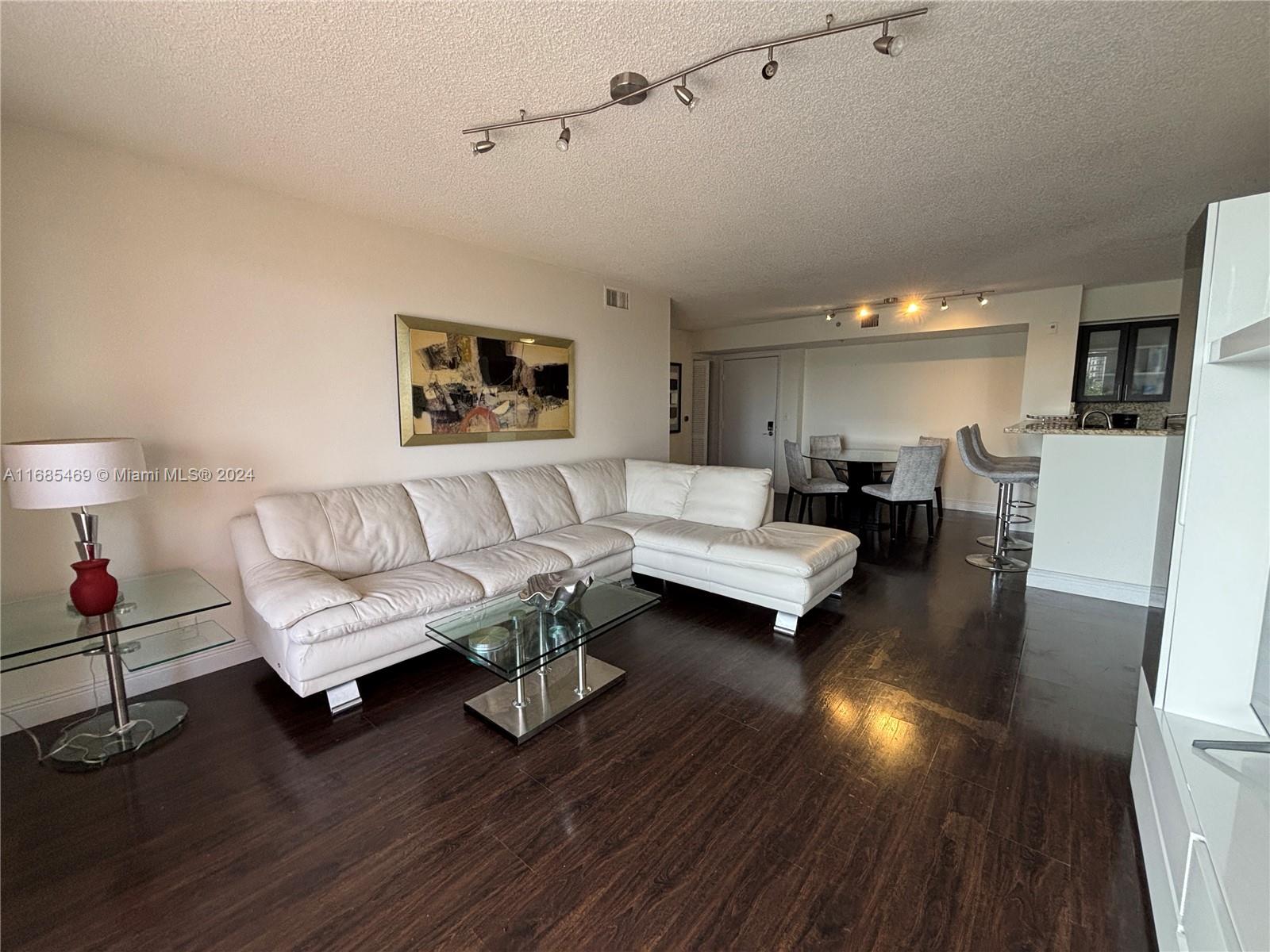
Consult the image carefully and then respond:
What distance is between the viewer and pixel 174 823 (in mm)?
1667

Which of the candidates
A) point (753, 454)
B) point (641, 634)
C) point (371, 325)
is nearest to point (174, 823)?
point (641, 634)

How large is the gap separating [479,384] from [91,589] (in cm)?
230

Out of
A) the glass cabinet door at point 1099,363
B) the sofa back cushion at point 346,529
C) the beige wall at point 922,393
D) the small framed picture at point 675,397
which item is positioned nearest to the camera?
the sofa back cushion at point 346,529

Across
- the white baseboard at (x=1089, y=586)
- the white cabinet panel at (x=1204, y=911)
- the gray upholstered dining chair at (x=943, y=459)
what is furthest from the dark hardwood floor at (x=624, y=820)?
the gray upholstered dining chair at (x=943, y=459)

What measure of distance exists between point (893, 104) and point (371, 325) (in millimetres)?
2907

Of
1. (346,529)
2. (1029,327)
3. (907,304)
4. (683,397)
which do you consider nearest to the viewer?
(346,529)

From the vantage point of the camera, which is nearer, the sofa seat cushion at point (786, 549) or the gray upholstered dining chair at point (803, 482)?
the sofa seat cushion at point (786, 549)

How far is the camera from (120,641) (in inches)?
89.9

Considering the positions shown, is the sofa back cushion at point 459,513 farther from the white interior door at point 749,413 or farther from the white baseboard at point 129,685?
the white interior door at point 749,413

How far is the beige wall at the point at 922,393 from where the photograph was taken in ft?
19.7

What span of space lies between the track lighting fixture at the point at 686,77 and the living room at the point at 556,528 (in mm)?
19

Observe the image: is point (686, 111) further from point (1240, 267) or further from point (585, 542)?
point (585, 542)

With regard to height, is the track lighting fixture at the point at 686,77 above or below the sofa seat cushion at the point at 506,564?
above

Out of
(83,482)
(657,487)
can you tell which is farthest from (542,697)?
(657,487)
